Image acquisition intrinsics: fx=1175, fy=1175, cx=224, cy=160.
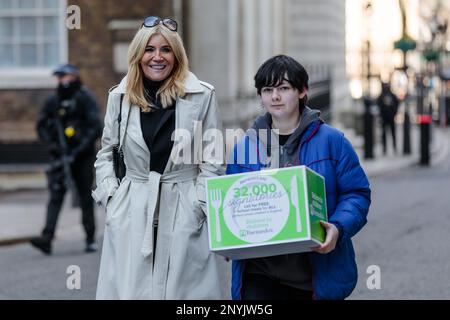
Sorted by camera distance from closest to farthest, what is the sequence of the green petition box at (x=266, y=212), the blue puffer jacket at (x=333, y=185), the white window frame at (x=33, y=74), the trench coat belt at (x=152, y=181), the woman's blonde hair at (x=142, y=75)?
the green petition box at (x=266, y=212), the blue puffer jacket at (x=333, y=185), the trench coat belt at (x=152, y=181), the woman's blonde hair at (x=142, y=75), the white window frame at (x=33, y=74)

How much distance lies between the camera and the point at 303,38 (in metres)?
35.9

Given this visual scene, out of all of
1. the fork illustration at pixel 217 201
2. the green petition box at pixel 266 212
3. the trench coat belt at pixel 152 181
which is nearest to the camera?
the green petition box at pixel 266 212

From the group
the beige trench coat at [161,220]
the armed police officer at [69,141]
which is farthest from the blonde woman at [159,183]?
the armed police officer at [69,141]

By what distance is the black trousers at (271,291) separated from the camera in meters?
5.04

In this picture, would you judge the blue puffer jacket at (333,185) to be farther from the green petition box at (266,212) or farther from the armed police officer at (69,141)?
the armed police officer at (69,141)

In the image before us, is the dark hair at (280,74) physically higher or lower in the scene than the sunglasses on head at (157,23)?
lower

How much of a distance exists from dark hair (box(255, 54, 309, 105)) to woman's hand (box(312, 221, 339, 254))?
62 centimetres

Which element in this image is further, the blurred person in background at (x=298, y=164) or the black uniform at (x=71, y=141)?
the black uniform at (x=71, y=141)

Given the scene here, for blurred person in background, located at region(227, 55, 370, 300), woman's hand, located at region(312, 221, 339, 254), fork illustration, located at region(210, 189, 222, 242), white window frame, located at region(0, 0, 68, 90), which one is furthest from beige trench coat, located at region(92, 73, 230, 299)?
white window frame, located at region(0, 0, 68, 90)

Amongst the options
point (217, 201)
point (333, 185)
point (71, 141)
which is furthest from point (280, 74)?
point (71, 141)

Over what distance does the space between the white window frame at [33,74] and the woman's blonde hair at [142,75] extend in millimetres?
16242

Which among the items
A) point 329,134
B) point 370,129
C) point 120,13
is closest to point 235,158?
point 329,134

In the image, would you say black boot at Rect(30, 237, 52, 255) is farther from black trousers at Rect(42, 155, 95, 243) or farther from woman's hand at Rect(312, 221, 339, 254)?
woman's hand at Rect(312, 221, 339, 254)
